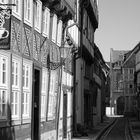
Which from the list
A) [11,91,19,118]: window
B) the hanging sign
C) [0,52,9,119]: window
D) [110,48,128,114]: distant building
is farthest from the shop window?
[110,48,128,114]: distant building

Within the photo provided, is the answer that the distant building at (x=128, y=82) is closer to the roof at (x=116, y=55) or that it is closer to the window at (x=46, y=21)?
the roof at (x=116, y=55)

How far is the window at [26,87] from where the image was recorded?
14.9 metres

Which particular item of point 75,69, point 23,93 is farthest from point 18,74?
point 75,69

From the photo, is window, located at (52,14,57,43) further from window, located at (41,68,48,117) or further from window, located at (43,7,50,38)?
window, located at (41,68,48,117)

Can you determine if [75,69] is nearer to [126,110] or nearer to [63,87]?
[63,87]

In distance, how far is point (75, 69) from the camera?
2883 centimetres

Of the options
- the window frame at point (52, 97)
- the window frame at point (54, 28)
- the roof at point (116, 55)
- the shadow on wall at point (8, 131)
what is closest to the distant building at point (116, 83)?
the roof at point (116, 55)

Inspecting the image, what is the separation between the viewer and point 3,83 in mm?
12656

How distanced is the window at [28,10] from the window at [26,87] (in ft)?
4.15

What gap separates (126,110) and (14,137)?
95.0 meters

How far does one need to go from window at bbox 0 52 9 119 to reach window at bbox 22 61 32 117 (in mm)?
1928

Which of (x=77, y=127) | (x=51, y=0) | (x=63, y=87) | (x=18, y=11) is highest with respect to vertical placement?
(x=51, y=0)

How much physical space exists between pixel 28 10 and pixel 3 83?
3501 millimetres

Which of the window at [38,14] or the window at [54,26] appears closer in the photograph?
the window at [38,14]
